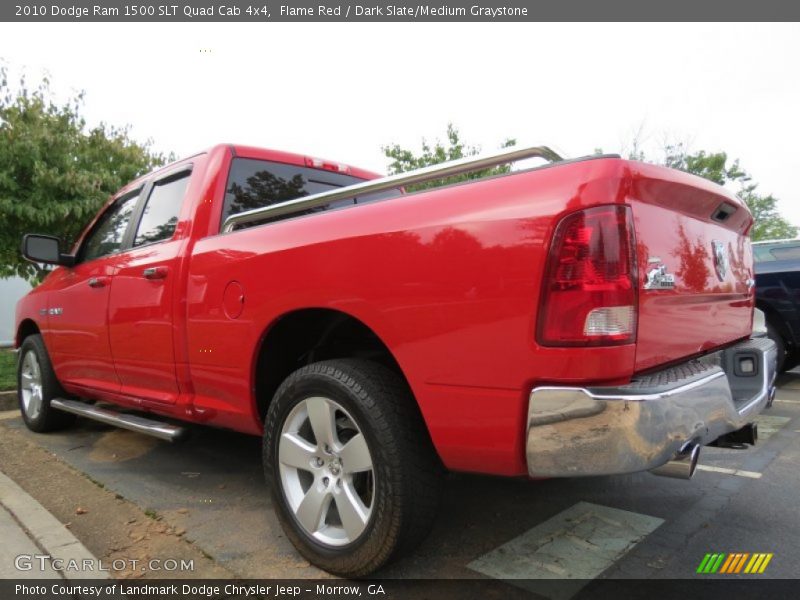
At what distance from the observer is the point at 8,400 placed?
5660 mm

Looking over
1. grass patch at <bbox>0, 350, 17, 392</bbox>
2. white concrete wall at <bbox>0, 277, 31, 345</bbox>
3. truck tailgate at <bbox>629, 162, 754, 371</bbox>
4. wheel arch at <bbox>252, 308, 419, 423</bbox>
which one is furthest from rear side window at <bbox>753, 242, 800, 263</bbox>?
white concrete wall at <bbox>0, 277, 31, 345</bbox>

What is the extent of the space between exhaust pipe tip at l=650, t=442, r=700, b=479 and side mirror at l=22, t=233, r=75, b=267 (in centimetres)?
414

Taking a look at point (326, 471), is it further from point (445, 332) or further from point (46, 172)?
point (46, 172)

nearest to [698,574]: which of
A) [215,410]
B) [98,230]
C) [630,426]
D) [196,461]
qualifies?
[630,426]

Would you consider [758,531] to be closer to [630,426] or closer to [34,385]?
[630,426]

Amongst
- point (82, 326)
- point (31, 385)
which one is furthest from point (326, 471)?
point (31, 385)

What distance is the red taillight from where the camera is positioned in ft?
5.18

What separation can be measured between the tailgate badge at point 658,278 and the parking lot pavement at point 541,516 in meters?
1.18

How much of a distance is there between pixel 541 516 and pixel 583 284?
A: 5.19 ft

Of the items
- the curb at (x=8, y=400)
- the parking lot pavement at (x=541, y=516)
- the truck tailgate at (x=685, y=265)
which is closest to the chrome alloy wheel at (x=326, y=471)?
the parking lot pavement at (x=541, y=516)

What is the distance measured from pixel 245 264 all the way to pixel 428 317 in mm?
1065

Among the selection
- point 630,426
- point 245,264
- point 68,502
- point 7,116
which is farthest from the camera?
point 7,116

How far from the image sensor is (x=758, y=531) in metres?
2.50

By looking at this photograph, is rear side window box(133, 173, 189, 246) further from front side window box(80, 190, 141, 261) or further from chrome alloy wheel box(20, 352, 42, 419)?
A: chrome alloy wheel box(20, 352, 42, 419)
